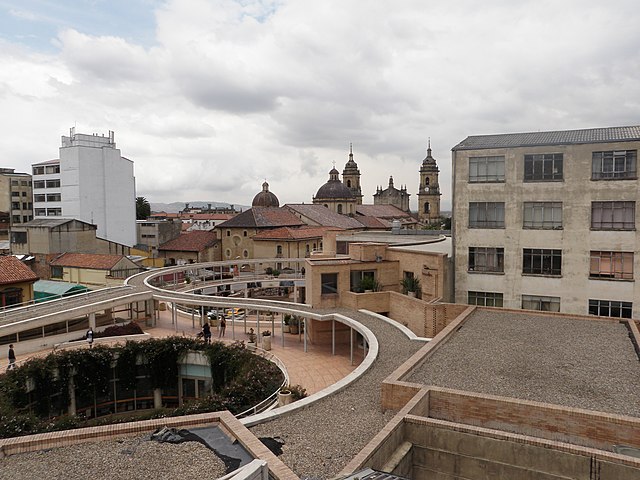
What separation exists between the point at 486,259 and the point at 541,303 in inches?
163

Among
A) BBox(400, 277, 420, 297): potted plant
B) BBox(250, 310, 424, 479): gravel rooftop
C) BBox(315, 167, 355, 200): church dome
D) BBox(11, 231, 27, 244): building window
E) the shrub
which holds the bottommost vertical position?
the shrub

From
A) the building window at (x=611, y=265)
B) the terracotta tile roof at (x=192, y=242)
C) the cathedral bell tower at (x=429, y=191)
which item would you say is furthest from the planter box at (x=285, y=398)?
the cathedral bell tower at (x=429, y=191)

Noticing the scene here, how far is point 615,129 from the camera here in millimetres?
29500

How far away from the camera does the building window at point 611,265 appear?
92.1 feet

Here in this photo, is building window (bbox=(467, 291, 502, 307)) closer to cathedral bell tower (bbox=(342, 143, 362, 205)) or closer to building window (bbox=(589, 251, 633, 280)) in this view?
building window (bbox=(589, 251, 633, 280))

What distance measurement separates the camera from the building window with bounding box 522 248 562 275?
96.4 feet

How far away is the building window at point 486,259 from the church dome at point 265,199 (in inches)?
2672

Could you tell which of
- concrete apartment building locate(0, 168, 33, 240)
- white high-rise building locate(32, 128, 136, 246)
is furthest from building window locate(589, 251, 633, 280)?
concrete apartment building locate(0, 168, 33, 240)

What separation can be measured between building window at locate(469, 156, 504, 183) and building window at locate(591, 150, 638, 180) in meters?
5.05

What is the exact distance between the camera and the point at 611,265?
28.4 m

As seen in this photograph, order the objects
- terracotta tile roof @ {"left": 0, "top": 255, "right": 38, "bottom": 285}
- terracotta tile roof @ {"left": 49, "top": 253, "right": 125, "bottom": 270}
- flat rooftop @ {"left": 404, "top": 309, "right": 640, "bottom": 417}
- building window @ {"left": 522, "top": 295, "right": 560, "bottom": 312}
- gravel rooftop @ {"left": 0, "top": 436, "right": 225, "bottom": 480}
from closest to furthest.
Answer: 1. gravel rooftop @ {"left": 0, "top": 436, "right": 225, "bottom": 480}
2. flat rooftop @ {"left": 404, "top": 309, "right": 640, "bottom": 417}
3. building window @ {"left": 522, "top": 295, "right": 560, "bottom": 312}
4. terracotta tile roof @ {"left": 0, "top": 255, "right": 38, "bottom": 285}
5. terracotta tile roof @ {"left": 49, "top": 253, "right": 125, "bottom": 270}

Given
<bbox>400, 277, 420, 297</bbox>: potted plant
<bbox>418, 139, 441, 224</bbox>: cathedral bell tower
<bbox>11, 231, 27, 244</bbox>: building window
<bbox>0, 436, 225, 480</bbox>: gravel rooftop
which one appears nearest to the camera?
<bbox>0, 436, 225, 480</bbox>: gravel rooftop

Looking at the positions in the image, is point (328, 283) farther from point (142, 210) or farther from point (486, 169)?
point (142, 210)

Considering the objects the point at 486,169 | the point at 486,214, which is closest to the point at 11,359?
the point at 486,214
